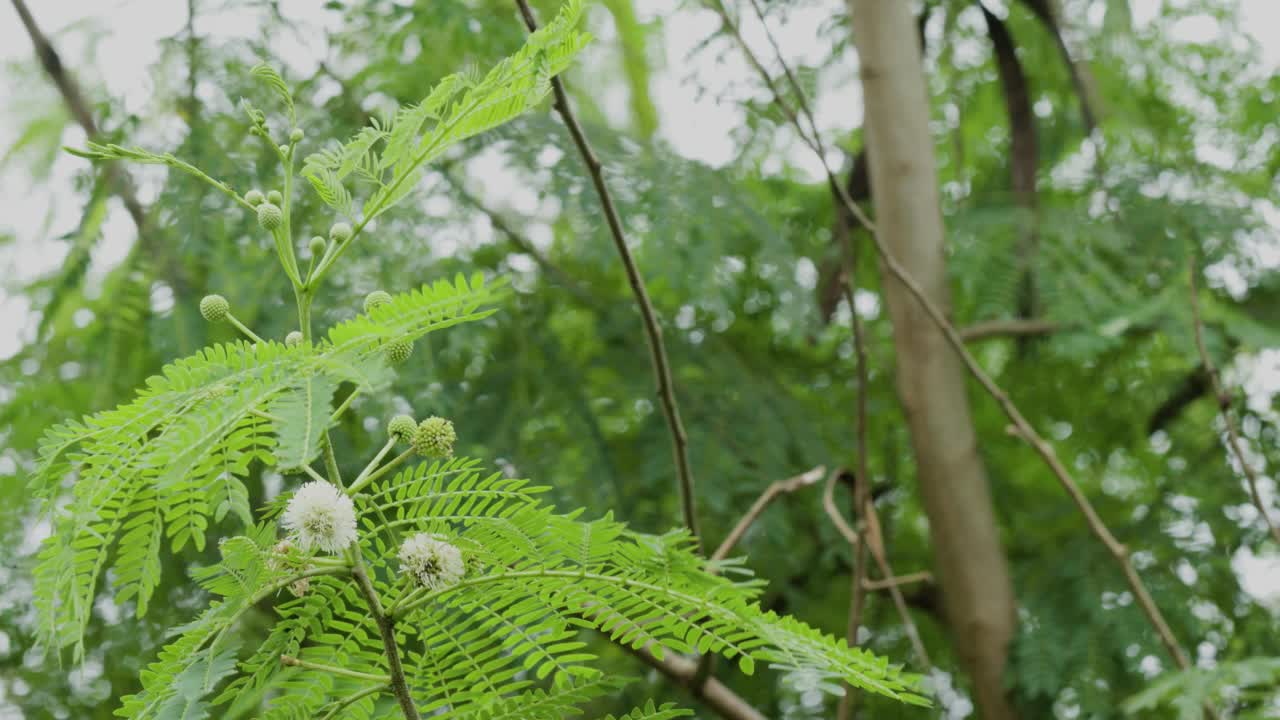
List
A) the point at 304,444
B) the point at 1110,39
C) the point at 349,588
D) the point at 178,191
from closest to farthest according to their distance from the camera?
the point at 304,444 → the point at 349,588 → the point at 178,191 → the point at 1110,39

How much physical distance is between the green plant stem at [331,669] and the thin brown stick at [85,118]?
1.09 m

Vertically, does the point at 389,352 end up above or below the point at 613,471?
above

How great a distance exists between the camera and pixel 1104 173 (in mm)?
2045

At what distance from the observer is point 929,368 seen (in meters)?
1.91

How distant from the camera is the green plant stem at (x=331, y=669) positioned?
583 millimetres

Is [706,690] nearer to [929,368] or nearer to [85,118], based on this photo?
[929,368]

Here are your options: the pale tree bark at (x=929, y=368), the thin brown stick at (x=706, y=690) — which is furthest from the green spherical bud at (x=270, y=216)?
the pale tree bark at (x=929, y=368)

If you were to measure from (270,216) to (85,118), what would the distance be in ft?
3.98

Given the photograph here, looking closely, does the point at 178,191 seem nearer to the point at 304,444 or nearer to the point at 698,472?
the point at 698,472

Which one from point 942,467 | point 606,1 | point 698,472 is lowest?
point 942,467

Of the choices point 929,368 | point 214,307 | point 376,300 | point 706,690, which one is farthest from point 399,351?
point 929,368

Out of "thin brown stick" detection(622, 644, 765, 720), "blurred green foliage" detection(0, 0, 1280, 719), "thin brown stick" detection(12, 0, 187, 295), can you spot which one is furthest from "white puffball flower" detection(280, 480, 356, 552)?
"thin brown stick" detection(12, 0, 187, 295)

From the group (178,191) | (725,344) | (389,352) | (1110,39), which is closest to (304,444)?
(389,352)

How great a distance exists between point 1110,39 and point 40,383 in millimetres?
1697
